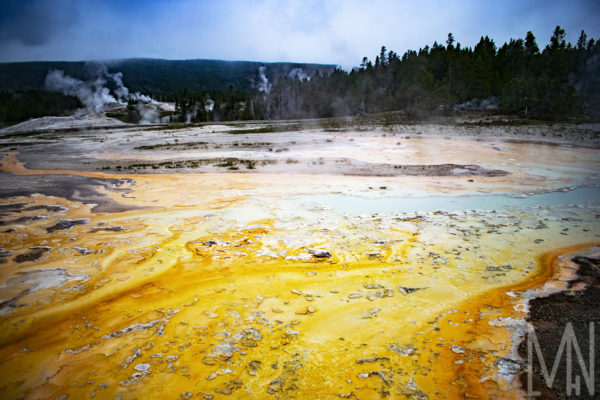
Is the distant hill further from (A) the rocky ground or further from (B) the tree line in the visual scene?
(A) the rocky ground

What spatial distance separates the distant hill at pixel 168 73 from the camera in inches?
4102

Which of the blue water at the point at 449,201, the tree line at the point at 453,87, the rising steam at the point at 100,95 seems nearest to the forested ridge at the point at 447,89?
the tree line at the point at 453,87

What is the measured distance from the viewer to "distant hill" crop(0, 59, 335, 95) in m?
104

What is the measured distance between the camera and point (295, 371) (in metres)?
2.88

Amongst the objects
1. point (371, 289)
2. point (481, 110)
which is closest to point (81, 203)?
point (371, 289)

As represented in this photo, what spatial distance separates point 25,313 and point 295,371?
11.3 ft

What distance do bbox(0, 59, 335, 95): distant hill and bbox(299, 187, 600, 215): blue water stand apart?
4269 inches

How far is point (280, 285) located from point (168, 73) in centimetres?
16995

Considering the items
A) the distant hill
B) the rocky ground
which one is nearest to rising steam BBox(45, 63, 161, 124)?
the distant hill

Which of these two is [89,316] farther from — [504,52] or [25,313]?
[504,52]

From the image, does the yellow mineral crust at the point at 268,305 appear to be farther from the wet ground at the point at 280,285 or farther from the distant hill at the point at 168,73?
the distant hill at the point at 168,73

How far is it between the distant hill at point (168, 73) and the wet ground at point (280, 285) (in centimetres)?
10946

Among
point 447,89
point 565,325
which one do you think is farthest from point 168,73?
point 565,325

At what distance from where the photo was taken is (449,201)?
8086 millimetres
